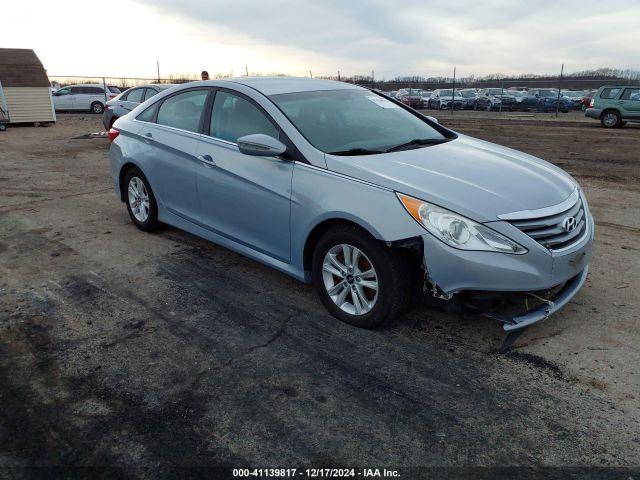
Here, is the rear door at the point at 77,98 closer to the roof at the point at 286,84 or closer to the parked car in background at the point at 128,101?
the parked car in background at the point at 128,101

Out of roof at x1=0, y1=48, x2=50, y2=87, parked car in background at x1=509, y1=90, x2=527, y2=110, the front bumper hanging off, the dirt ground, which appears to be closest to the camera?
the dirt ground

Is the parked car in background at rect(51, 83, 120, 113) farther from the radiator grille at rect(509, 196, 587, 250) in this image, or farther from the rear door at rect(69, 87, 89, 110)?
the radiator grille at rect(509, 196, 587, 250)

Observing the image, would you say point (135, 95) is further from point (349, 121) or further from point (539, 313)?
point (539, 313)

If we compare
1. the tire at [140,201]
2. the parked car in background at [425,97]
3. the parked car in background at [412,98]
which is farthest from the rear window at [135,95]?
the parked car in background at [425,97]

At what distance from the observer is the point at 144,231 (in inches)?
223

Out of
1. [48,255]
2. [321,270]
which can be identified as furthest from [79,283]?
[321,270]

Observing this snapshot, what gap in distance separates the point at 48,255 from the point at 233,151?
229 centimetres

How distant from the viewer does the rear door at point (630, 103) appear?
17.8m

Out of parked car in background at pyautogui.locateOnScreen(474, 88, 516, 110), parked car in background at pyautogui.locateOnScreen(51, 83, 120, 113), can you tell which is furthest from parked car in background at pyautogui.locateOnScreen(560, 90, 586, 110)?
parked car in background at pyautogui.locateOnScreen(51, 83, 120, 113)

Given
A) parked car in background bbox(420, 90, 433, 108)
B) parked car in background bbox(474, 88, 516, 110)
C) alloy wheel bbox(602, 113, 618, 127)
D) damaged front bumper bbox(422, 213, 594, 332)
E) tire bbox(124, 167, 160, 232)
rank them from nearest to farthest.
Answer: damaged front bumper bbox(422, 213, 594, 332)
tire bbox(124, 167, 160, 232)
alloy wheel bbox(602, 113, 618, 127)
parked car in background bbox(474, 88, 516, 110)
parked car in background bbox(420, 90, 433, 108)

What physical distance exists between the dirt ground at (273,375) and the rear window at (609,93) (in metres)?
16.2

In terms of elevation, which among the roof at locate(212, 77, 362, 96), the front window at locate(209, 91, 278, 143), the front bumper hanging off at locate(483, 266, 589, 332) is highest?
the roof at locate(212, 77, 362, 96)

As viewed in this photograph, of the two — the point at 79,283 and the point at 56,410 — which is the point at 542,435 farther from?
the point at 79,283

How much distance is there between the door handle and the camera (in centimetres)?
428
